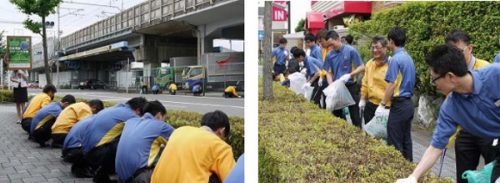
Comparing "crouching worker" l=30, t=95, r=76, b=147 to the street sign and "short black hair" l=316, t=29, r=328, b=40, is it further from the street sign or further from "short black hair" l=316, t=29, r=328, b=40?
"short black hair" l=316, t=29, r=328, b=40

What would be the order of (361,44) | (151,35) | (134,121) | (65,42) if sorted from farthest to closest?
(151,35), (65,42), (361,44), (134,121)

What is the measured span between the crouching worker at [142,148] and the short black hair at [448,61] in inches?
73.7

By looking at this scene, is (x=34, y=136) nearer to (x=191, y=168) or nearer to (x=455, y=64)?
(x=191, y=168)

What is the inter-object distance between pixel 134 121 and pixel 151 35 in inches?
361

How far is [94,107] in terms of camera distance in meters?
5.02

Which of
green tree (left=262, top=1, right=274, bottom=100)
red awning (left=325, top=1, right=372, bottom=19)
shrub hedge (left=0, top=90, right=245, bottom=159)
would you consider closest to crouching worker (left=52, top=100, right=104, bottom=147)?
shrub hedge (left=0, top=90, right=245, bottom=159)

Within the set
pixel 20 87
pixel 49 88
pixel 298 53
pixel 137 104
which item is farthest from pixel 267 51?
pixel 20 87

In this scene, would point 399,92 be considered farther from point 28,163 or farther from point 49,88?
point 49,88

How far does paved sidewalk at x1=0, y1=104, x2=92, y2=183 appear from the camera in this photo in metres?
4.29

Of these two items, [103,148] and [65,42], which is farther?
[65,42]

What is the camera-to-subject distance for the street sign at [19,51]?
6621 mm

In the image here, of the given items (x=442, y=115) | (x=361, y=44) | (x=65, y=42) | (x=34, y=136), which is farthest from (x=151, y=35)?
(x=442, y=115)

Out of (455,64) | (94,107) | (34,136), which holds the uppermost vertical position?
(455,64)

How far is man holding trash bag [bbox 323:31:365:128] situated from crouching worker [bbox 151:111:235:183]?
1.68 m
